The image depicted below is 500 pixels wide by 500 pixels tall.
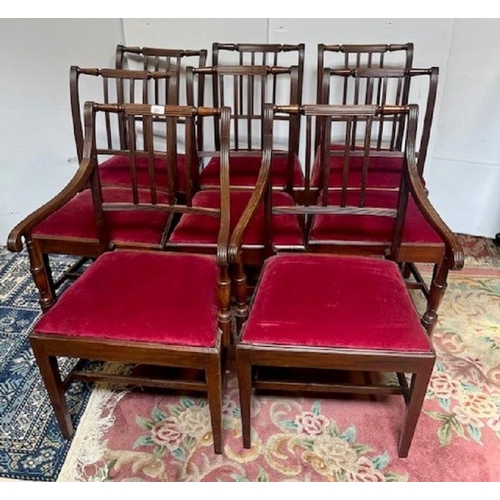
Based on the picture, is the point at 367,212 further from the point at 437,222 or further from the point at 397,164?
the point at 397,164

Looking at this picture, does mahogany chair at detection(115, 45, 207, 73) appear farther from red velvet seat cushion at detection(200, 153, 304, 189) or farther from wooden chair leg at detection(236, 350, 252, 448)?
wooden chair leg at detection(236, 350, 252, 448)

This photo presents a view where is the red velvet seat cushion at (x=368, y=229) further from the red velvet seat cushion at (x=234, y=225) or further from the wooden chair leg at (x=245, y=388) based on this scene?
the wooden chair leg at (x=245, y=388)

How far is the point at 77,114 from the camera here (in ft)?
6.50

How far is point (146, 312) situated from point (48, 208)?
0.45 metres

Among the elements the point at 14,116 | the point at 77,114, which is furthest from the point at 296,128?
the point at 14,116

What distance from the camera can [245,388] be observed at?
131 centimetres

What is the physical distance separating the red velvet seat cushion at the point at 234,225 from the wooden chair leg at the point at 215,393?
0.50 meters

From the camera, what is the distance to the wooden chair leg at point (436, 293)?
1310mm

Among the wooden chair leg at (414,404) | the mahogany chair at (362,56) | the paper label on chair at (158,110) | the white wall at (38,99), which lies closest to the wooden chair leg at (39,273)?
the paper label on chair at (158,110)

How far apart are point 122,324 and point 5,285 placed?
1.31 metres

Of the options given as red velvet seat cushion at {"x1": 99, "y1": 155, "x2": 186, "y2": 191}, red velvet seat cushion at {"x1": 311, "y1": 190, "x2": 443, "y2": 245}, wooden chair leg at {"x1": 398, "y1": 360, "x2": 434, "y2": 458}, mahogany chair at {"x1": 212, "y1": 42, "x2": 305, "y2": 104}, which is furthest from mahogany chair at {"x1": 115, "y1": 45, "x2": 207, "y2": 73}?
wooden chair leg at {"x1": 398, "y1": 360, "x2": 434, "y2": 458}

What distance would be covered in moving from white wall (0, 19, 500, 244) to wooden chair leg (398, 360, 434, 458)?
1637 mm

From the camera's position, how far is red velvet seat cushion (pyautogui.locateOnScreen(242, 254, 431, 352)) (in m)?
1.19

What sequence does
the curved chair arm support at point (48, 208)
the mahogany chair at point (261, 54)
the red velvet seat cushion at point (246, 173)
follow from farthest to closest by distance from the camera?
the mahogany chair at point (261, 54), the red velvet seat cushion at point (246, 173), the curved chair arm support at point (48, 208)
